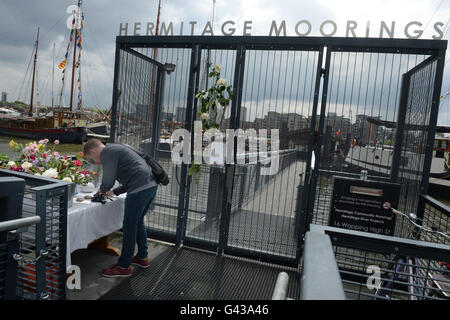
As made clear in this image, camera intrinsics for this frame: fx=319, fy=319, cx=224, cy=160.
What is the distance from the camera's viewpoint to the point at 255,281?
396 centimetres

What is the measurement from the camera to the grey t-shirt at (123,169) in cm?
346

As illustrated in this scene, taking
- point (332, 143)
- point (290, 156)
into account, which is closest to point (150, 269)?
point (290, 156)

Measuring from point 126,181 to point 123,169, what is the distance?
0.46 feet

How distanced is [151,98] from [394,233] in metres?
3.95

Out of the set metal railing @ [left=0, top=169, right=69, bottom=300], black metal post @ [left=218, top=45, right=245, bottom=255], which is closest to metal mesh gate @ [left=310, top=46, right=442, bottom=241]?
black metal post @ [left=218, top=45, right=245, bottom=255]

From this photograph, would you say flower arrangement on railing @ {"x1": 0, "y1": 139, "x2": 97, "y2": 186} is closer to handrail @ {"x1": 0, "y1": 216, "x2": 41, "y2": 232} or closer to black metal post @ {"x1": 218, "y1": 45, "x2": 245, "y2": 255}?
handrail @ {"x1": 0, "y1": 216, "x2": 41, "y2": 232}

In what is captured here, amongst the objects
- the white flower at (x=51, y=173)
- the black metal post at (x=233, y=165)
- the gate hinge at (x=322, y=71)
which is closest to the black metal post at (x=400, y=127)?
the gate hinge at (x=322, y=71)

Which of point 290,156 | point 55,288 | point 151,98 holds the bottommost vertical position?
point 55,288

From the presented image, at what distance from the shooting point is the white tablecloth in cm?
321

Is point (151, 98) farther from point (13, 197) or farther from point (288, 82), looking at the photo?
point (13, 197)

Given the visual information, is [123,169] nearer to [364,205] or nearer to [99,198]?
[99,198]

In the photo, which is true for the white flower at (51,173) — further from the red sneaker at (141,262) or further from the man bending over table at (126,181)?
the red sneaker at (141,262)

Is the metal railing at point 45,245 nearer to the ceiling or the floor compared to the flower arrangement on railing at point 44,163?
nearer to the floor

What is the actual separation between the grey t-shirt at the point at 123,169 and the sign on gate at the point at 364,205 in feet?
7.71
